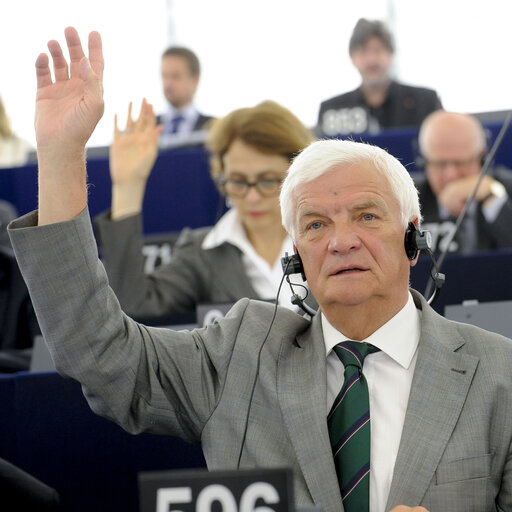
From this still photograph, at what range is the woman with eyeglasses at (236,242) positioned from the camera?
3.26 meters

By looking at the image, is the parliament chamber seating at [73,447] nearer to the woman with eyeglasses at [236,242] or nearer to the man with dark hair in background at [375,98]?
the woman with eyeglasses at [236,242]

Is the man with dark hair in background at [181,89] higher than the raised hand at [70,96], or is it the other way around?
the raised hand at [70,96]

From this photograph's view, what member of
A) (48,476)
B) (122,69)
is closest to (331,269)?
(48,476)

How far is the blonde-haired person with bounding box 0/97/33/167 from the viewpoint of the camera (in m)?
5.76

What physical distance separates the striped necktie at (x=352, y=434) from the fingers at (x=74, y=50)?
65cm

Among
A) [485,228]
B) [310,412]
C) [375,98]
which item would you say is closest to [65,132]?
[310,412]

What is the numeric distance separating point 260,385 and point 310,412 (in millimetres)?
110

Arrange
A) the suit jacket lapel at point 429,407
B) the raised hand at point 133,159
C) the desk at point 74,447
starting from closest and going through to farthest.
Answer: the suit jacket lapel at point 429,407 < the desk at point 74,447 < the raised hand at point 133,159

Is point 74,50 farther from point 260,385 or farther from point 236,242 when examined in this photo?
point 236,242

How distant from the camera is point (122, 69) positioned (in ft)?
26.8

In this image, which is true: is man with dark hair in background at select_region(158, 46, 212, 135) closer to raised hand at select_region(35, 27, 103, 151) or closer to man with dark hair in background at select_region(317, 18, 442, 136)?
man with dark hair in background at select_region(317, 18, 442, 136)

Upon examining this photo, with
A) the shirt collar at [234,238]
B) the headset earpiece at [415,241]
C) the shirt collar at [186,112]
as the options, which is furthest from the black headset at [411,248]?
the shirt collar at [186,112]

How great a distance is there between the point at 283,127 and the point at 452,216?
1014mm

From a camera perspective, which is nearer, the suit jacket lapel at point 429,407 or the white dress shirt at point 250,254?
the suit jacket lapel at point 429,407
